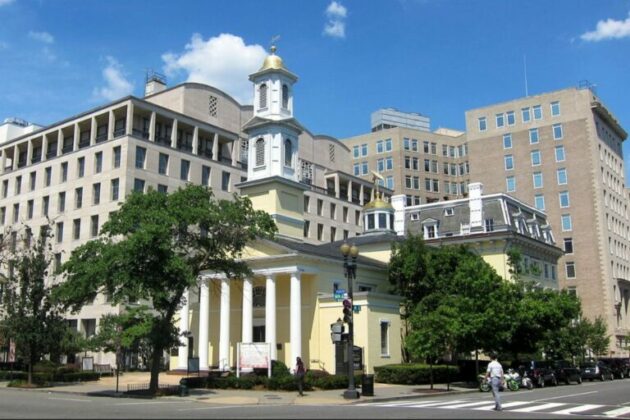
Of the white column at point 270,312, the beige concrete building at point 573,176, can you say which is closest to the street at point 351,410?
the white column at point 270,312

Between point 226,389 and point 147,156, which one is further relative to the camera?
point 147,156

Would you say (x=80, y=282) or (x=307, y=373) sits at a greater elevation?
(x=80, y=282)

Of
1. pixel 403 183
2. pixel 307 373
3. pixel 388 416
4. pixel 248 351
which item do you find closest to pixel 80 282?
pixel 248 351

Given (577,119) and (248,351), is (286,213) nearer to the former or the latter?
(248,351)

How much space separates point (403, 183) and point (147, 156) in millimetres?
53470

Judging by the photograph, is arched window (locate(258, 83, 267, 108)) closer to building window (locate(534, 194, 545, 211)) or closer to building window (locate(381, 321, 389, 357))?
building window (locate(381, 321, 389, 357))

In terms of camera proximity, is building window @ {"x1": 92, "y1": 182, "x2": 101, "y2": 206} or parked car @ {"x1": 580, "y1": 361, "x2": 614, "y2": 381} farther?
building window @ {"x1": 92, "y1": 182, "x2": 101, "y2": 206}

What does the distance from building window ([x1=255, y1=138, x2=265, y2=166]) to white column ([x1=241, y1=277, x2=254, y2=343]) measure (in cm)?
1068

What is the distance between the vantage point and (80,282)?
98.8 ft

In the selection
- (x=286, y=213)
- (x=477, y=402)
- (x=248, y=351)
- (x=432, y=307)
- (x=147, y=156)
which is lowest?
(x=477, y=402)

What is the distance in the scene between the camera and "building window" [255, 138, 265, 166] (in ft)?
169

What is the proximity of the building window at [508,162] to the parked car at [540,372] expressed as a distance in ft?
169

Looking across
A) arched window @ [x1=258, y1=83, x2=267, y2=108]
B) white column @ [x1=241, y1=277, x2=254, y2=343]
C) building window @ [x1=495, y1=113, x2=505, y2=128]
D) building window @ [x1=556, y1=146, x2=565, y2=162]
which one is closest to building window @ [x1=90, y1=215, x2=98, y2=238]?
arched window @ [x1=258, y1=83, x2=267, y2=108]

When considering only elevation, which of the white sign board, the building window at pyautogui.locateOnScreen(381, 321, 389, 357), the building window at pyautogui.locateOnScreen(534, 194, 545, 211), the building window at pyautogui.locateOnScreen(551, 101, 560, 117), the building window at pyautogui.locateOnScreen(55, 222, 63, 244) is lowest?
the white sign board
